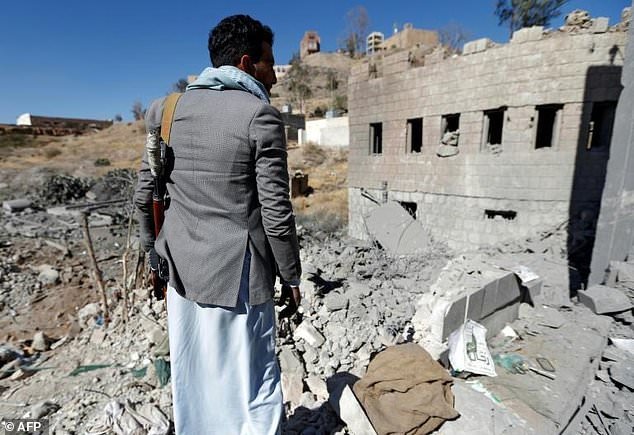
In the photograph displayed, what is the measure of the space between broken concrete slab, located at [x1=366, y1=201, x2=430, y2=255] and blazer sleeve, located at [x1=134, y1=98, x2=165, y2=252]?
6.19 meters

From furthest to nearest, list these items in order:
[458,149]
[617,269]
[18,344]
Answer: [458,149]
[18,344]
[617,269]

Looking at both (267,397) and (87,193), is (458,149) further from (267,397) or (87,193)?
(87,193)

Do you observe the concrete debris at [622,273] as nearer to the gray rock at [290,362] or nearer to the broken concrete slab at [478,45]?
the gray rock at [290,362]

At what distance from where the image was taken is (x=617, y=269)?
3994 mm

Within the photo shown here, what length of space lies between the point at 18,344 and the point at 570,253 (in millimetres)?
9269

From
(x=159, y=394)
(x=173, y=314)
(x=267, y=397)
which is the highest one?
(x=173, y=314)

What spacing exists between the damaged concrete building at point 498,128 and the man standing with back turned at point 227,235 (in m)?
6.44

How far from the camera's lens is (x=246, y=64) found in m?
1.38

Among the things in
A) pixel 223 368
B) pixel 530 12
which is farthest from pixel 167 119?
pixel 530 12

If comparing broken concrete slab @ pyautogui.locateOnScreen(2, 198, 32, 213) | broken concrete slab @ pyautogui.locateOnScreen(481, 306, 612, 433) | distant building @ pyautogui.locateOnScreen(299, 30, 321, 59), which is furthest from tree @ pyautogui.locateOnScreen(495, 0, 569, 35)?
distant building @ pyautogui.locateOnScreen(299, 30, 321, 59)

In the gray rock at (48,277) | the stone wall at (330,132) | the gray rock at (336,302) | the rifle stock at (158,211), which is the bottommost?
the gray rock at (48,277)

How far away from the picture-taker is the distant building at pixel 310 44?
57.2 m

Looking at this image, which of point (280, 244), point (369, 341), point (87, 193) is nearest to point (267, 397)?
point (280, 244)

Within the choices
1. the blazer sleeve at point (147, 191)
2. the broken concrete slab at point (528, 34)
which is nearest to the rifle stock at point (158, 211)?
the blazer sleeve at point (147, 191)
